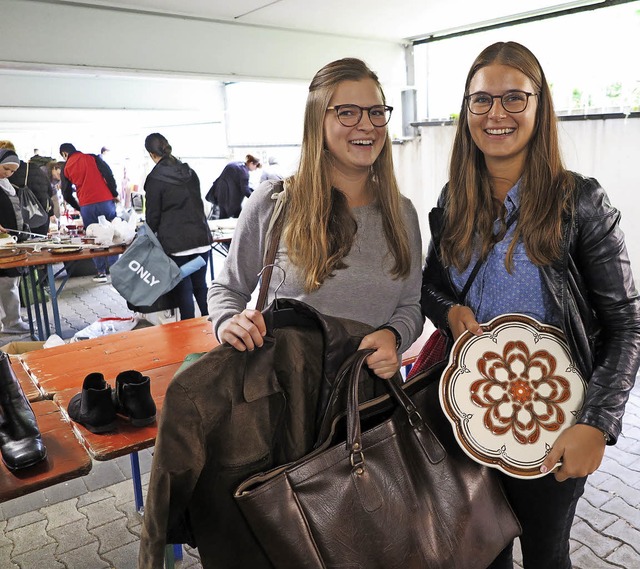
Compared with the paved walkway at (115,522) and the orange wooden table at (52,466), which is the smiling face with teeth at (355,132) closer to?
the orange wooden table at (52,466)

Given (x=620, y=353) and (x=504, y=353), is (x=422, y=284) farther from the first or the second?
(x=620, y=353)

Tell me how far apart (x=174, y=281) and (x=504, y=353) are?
346 centimetres

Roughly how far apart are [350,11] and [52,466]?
4960mm

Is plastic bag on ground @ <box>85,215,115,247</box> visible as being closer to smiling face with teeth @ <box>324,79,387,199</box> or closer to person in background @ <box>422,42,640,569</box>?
smiling face with teeth @ <box>324,79,387,199</box>

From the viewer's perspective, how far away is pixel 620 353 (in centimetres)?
123

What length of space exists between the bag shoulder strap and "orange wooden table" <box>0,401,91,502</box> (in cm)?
63

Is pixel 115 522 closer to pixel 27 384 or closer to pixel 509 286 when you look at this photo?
pixel 27 384

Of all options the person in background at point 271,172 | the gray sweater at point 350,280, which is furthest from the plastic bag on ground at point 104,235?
the gray sweater at point 350,280

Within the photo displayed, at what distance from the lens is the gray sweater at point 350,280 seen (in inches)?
56.2

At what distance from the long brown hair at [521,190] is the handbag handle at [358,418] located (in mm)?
426

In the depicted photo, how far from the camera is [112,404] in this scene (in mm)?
1651

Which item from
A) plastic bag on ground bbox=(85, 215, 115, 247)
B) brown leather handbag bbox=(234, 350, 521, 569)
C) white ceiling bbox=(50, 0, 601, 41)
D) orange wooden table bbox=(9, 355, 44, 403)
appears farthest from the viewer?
plastic bag on ground bbox=(85, 215, 115, 247)

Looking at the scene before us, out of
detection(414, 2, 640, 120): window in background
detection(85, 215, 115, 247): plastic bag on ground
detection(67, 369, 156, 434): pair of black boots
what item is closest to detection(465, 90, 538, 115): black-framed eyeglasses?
detection(67, 369, 156, 434): pair of black boots

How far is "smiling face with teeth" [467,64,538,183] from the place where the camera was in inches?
51.9
